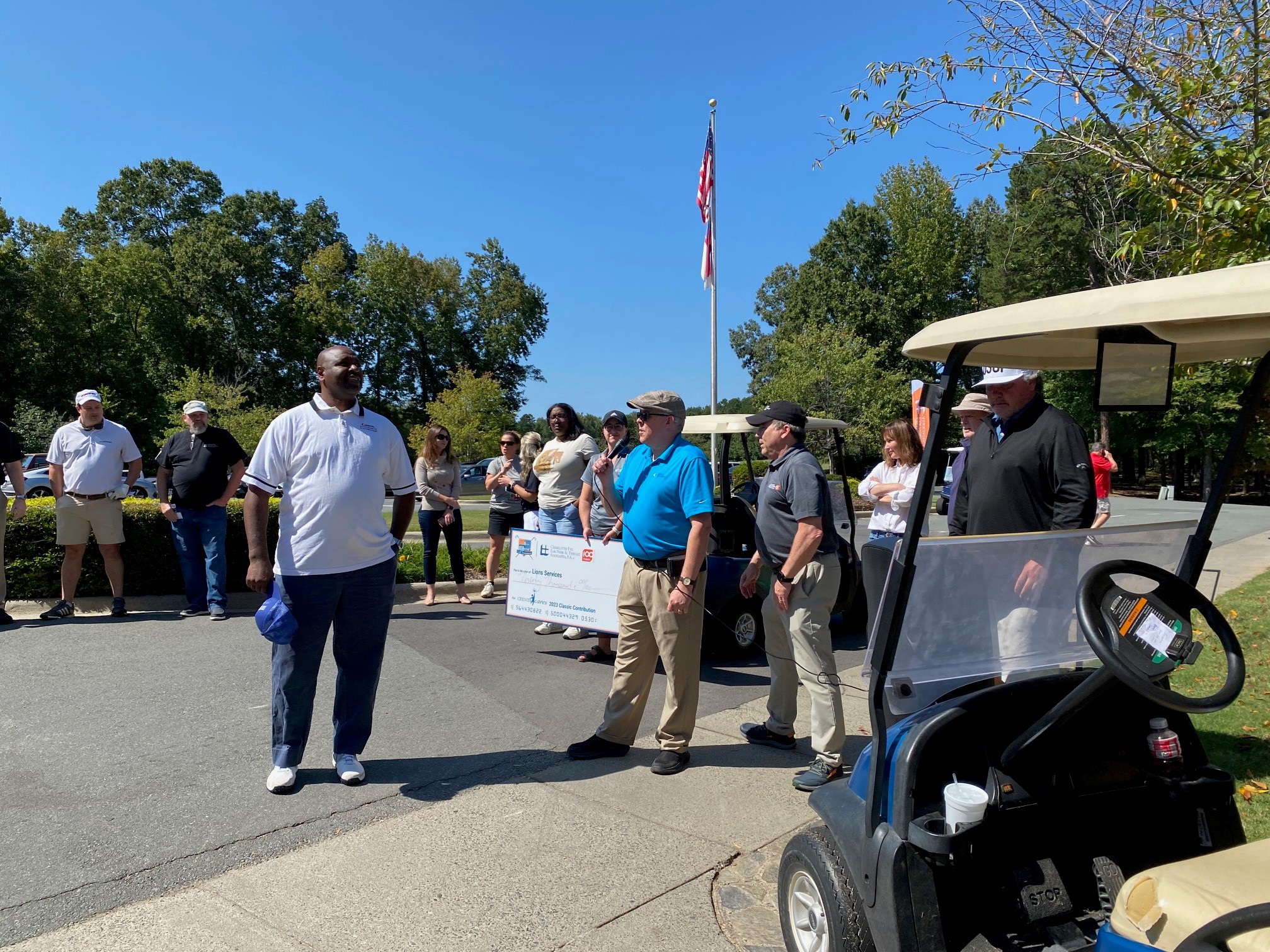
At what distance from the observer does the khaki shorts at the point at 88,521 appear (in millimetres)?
7434

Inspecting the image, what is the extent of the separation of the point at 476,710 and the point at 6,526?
17.1 feet

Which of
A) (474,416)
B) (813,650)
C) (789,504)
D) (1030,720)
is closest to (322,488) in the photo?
(789,504)

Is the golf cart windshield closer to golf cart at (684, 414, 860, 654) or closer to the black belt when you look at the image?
the black belt

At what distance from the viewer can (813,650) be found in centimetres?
443

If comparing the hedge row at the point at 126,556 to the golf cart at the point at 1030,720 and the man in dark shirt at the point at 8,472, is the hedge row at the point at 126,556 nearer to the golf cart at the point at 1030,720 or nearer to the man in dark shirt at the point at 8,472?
the man in dark shirt at the point at 8,472

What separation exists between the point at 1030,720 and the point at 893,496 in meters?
3.79

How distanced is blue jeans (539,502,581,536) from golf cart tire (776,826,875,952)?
5019 millimetres

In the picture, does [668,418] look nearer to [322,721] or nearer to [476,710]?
[476,710]

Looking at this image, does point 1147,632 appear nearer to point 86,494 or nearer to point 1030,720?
point 1030,720

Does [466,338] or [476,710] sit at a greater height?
[466,338]

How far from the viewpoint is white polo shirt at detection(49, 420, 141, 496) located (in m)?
7.40

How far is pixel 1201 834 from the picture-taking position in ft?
8.11

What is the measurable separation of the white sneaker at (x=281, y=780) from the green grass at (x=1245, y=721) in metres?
3.76

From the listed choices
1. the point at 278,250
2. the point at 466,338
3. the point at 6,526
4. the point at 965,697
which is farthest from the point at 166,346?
the point at 965,697
